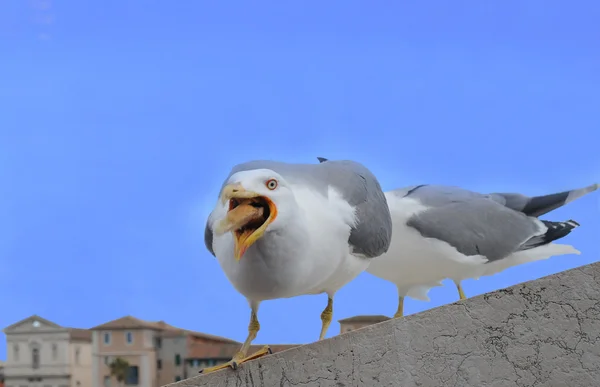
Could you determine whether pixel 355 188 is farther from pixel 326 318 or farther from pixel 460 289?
pixel 460 289

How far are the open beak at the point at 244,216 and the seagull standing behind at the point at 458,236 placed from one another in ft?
6.23

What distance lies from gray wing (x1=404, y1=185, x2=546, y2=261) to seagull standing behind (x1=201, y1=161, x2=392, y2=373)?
1294 mm

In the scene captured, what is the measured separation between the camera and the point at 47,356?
9.57m

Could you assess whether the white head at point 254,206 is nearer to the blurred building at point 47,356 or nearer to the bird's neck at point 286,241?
the bird's neck at point 286,241

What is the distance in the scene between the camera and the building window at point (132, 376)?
28.3 feet

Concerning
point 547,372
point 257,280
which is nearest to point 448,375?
point 547,372

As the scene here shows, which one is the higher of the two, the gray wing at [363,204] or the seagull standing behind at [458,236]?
the seagull standing behind at [458,236]

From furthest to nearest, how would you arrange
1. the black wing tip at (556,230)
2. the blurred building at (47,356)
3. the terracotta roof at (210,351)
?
the blurred building at (47,356)
the terracotta roof at (210,351)
the black wing tip at (556,230)

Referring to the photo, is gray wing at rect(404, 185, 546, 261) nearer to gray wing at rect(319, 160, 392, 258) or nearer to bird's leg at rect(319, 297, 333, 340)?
gray wing at rect(319, 160, 392, 258)

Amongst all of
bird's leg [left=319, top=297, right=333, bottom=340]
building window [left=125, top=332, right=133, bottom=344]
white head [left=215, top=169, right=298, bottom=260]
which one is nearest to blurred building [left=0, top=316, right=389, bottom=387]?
building window [left=125, top=332, right=133, bottom=344]

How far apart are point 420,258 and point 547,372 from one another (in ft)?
5.21

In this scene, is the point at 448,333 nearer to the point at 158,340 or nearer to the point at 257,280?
the point at 257,280

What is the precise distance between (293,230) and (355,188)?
23.3 inches

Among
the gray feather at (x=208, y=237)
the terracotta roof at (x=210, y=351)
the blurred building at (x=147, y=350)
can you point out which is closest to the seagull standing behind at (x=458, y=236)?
the gray feather at (x=208, y=237)
